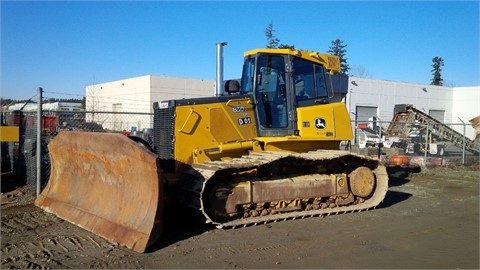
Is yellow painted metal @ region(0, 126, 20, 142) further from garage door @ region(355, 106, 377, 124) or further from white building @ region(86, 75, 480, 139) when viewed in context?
garage door @ region(355, 106, 377, 124)

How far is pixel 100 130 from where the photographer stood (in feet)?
44.8

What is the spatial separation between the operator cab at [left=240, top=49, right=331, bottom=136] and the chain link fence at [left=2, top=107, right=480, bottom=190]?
9.82 ft

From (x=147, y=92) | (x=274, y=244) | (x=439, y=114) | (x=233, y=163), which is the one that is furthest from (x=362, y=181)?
(x=439, y=114)

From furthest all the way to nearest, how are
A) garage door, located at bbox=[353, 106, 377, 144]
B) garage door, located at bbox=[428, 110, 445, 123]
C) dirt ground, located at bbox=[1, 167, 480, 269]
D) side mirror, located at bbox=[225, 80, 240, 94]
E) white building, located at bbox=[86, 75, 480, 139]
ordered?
garage door, located at bbox=[428, 110, 445, 123], white building, located at bbox=[86, 75, 480, 139], garage door, located at bbox=[353, 106, 377, 144], side mirror, located at bbox=[225, 80, 240, 94], dirt ground, located at bbox=[1, 167, 480, 269]

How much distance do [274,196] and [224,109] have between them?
5.81ft

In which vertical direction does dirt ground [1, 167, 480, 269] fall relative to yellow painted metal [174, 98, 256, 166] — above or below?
below

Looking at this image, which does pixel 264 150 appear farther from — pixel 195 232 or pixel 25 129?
pixel 25 129

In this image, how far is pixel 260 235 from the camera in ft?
21.7

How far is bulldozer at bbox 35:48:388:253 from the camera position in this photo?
634cm

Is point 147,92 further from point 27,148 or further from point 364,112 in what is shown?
point 27,148

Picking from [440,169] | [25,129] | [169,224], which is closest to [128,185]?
[169,224]

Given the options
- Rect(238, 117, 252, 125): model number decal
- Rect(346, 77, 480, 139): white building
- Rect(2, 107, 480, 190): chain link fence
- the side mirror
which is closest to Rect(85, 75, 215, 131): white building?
Rect(346, 77, 480, 139): white building

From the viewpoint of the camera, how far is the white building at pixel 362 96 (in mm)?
34531

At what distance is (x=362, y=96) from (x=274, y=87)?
27.9 meters
